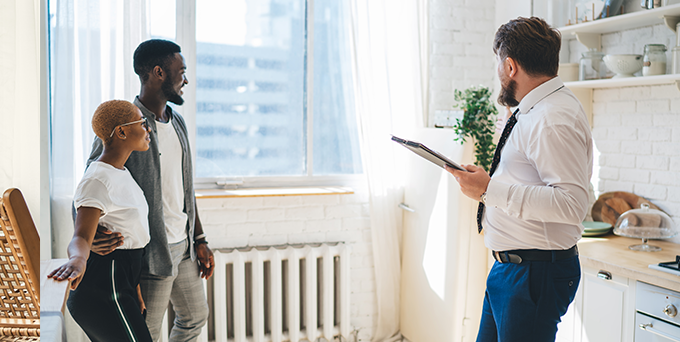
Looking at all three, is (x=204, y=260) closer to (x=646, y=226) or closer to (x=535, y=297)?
(x=535, y=297)

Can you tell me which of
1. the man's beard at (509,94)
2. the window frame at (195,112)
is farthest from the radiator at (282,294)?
the man's beard at (509,94)

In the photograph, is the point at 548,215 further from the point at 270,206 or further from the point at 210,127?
the point at 210,127

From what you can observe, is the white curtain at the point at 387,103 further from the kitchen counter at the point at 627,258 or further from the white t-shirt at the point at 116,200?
the white t-shirt at the point at 116,200

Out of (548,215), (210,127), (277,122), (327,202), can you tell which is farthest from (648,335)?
(210,127)

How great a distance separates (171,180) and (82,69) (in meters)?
0.89

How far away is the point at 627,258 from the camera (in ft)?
6.31

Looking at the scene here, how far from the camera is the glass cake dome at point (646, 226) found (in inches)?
81.1

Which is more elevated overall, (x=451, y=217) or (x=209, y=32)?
(x=209, y=32)

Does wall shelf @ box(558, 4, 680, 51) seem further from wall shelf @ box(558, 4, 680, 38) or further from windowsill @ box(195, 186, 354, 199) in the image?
windowsill @ box(195, 186, 354, 199)

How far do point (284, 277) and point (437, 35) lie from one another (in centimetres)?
175

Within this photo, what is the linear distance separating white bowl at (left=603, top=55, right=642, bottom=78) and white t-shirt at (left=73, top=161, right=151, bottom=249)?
209 centimetres

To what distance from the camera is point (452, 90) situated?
9.80ft

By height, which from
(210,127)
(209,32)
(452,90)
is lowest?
(210,127)

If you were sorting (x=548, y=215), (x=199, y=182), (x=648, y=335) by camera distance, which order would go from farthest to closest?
(x=199, y=182) → (x=648, y=335) → (x=548, y=215)
